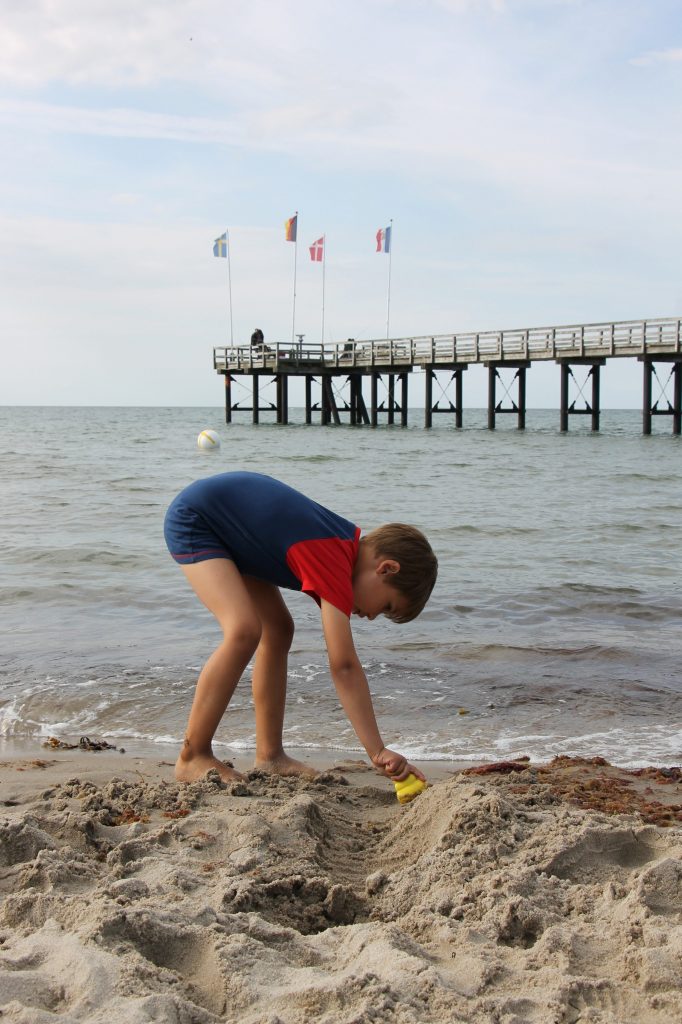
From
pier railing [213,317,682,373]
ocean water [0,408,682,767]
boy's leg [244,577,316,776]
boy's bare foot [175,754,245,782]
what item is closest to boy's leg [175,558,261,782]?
boy's bare foot [175,754,245,782]

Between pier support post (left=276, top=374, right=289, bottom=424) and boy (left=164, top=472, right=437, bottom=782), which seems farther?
pier support post (left=276, top=374, right=289, bottom=424)

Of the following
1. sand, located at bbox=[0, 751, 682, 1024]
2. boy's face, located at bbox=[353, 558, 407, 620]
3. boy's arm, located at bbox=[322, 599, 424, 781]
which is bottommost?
sand, located at bbox=[0, 751, 682, 1024]

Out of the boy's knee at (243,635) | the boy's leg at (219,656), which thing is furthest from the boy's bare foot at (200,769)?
the boy's knee at (243,635)

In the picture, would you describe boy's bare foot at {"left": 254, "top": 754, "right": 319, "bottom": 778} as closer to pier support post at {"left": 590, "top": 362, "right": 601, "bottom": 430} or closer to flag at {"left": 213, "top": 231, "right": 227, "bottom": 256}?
pier support post at {"left": 590, "top": 362, "right": 601, "bottom": 430}

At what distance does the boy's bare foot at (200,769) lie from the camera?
10.9 feet

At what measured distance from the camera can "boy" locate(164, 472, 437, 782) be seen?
3025 mm

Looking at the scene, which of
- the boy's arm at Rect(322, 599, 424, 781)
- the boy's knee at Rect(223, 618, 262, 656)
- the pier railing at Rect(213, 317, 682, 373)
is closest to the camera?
the boy's arm at Rect(322, 599, 424, 781)

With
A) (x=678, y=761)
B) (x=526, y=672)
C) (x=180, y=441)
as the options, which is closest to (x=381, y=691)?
(x=526, y=672)

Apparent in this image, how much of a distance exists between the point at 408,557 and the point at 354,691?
47 cm

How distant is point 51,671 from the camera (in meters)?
5.43

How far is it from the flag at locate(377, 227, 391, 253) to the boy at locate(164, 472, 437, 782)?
40840 millimetres

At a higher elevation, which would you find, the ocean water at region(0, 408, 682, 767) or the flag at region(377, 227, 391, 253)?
the flag at region(377, 227, 391, 253)

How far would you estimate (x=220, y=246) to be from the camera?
142ft

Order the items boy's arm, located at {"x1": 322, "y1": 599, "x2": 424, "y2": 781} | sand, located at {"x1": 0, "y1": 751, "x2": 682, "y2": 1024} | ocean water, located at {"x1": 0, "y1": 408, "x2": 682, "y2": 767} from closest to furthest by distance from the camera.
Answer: sand, located at {"x1": 0, "y1": 751, "x2": 682, "y2": 1024}, boy's arm, located at {"x1": 322, "y1": 599, "x2": 424, "y2": 781}, ocean water, located at {"x1": 0, "y1": 408, "x2": 682, "y2": 767}
